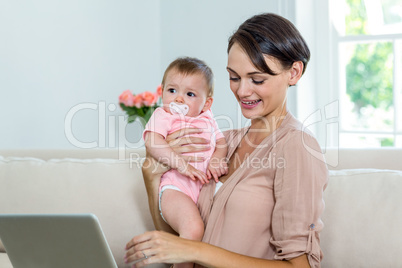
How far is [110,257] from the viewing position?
3.75 feet

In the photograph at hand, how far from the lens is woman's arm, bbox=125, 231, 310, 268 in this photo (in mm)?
1236

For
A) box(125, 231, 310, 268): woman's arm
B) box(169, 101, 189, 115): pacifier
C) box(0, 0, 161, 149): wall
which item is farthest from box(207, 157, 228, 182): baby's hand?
box(0, 0, 161, 149): wall

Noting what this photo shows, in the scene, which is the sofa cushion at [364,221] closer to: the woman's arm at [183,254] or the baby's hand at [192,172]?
the woman's arm at [183,254]

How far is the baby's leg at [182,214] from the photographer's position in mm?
1497

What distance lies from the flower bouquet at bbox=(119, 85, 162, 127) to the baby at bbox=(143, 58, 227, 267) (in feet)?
5.65

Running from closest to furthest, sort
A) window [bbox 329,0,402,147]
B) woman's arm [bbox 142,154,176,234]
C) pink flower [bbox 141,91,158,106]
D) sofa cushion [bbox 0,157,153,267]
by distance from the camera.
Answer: woman's arm [bbox 142,154,176,234] < sofa cushion [bbox 0,157,153,267] < pink flower [bbox 141,91,158,106] < window [bbox 329,0,402,147]

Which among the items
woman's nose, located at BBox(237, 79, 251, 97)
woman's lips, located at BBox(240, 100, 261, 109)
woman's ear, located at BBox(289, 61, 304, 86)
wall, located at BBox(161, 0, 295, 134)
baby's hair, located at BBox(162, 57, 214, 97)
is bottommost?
woman's lips, located at BBox(240, 100, 261, 109)

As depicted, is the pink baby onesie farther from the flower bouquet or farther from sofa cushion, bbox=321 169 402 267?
the flower bouquet

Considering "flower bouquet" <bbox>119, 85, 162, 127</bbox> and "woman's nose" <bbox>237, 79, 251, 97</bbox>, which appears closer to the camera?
"woman's nose" <bbox>237, 79, 251, 97</bbox>

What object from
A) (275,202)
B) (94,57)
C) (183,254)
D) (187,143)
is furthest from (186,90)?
(94,57)

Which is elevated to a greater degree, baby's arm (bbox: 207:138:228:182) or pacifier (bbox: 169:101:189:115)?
pacifier (bbox: 169:101:189:115)

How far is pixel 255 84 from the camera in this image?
1.45 metres

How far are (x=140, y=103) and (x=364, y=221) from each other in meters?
2.18

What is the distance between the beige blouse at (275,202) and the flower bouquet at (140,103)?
1.98 m
